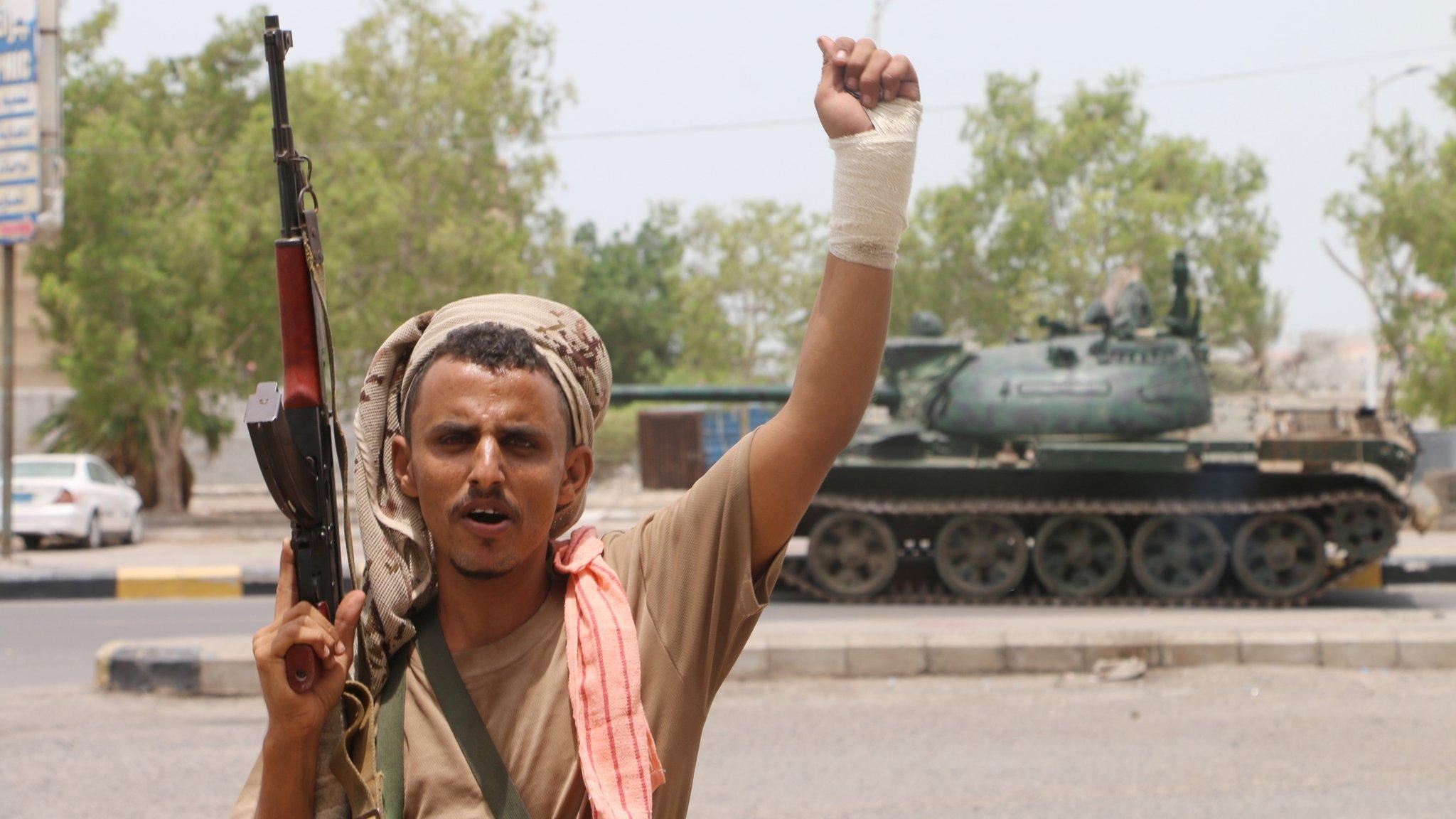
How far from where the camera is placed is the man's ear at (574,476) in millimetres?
1813

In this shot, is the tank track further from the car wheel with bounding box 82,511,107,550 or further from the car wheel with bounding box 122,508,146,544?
the car wheel with bounding box 122,508,146,544

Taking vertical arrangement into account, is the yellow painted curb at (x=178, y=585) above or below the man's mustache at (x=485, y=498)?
below

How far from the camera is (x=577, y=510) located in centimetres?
189

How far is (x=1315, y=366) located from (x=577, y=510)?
55.4 metres

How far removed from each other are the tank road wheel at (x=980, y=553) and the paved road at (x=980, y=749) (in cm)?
494

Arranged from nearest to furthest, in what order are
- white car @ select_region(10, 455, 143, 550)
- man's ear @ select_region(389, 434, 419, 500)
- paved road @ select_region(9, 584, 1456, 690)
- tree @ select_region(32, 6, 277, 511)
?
man's ear @ select_region(389, 434, 419, 500), paved road @ select_region(9, 584, 1456, 690), white car @ select_region(10, 455, 143, 550), tree @ select_region(32, 6, 277, 511)

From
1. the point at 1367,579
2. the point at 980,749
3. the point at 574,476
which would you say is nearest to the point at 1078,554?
the point at 1367,579

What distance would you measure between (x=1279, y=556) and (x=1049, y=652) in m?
5.33

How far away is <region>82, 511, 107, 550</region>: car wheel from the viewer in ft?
59.8

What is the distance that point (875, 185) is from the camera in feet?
5.58

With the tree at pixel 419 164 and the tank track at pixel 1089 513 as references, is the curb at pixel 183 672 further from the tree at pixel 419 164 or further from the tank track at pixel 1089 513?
the tree at pixel 419 164

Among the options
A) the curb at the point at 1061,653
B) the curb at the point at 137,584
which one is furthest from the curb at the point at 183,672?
the curb at the point at 137,584

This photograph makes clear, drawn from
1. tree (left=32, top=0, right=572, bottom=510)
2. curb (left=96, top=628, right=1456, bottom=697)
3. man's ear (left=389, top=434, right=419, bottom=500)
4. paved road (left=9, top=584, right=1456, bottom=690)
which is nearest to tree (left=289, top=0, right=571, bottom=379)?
tree (left=32, top=0, right=572, bottom=510)

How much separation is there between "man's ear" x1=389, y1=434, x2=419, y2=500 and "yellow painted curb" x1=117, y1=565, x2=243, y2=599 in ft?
39.6
